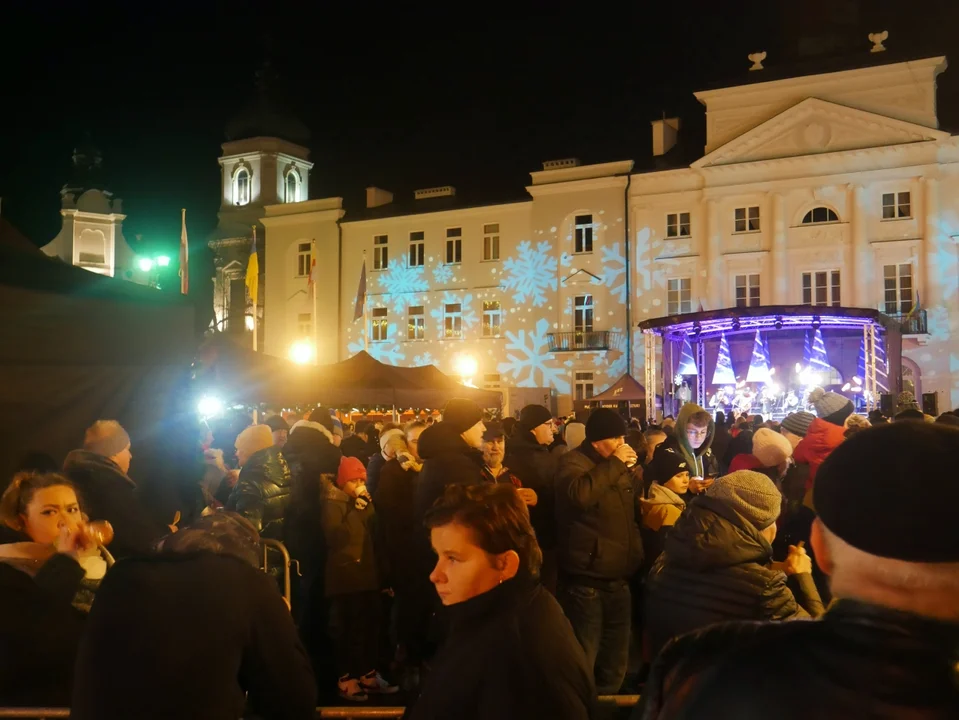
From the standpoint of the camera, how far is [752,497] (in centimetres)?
390

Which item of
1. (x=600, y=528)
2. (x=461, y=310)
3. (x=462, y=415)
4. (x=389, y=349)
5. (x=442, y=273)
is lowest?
(x=600, y=528)

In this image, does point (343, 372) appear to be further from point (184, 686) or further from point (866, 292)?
point (866, 292)

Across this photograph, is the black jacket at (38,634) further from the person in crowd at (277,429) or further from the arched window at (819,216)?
the arched window at (819,216)

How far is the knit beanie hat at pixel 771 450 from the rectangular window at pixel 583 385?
94.3 ft

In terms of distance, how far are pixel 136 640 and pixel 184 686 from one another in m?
0.20

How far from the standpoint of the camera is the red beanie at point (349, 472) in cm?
679

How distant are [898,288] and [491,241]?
1660 cm

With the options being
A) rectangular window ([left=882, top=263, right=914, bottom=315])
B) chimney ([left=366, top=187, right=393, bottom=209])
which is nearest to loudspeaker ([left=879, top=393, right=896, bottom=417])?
rectangular window ([left=882, top=263, right=914, bottom=315])

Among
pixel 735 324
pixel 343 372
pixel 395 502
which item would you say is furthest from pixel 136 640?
pixel 735 324

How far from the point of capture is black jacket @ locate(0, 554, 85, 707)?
3.25 metres

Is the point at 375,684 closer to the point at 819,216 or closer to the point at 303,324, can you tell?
the point at 819,216

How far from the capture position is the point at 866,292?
31750 millimetres

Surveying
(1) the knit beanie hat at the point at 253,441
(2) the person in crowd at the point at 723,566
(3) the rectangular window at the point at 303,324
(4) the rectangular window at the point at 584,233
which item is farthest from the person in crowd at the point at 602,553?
(3) the rectangular window at the point at 303,324

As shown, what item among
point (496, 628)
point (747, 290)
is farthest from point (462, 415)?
point (747, 290)
